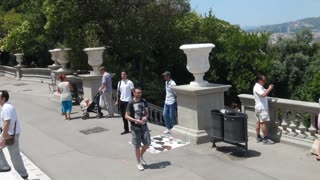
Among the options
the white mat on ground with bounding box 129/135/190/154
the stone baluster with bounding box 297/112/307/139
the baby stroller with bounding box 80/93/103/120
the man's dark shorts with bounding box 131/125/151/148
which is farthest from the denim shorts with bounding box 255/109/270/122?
the baby stroller with bounding box 80/93/103/120

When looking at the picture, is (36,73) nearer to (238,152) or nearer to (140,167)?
(140,167)

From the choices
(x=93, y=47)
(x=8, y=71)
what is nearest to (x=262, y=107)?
(x=93, y=47)

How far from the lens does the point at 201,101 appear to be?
1042 cm

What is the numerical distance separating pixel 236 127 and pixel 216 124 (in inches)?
24.1

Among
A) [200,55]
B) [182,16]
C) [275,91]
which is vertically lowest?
[275,91]

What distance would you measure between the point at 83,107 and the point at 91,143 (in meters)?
4.29

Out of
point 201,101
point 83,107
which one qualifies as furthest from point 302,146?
point 83,107

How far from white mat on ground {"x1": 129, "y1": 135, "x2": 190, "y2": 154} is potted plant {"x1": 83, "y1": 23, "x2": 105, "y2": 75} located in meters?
6.00

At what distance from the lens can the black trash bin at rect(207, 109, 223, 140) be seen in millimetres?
9711

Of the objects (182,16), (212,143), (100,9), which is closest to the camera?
(212,143)

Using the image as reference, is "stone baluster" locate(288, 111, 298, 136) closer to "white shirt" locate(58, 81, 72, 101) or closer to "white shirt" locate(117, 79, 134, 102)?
"white shirt" locate(117, 79, 134, 102)

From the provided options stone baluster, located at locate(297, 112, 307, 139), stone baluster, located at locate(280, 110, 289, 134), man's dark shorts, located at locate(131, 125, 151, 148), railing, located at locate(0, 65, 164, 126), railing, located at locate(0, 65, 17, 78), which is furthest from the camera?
railing, located at locate(0, 65, 17, 78)

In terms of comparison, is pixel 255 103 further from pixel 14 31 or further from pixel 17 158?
pixel 14 31

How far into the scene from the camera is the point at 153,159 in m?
9.57
